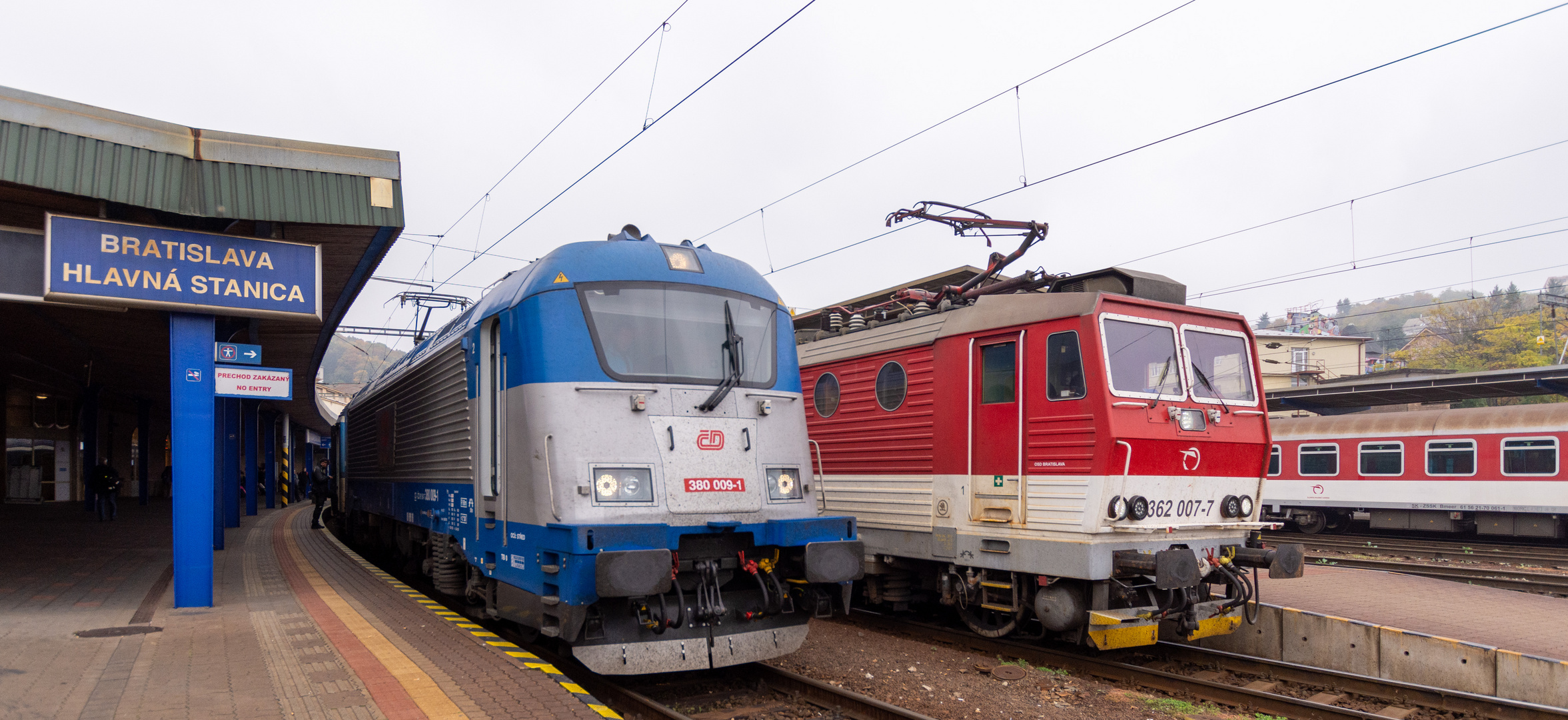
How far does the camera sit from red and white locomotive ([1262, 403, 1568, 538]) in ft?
60.2

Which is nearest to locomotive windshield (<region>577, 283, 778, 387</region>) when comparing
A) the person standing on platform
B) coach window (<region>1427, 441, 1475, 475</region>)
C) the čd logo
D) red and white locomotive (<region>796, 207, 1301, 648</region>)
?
the čd logo

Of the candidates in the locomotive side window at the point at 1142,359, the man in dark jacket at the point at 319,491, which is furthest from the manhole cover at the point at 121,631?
the man in dark jacket at the point at 319,491

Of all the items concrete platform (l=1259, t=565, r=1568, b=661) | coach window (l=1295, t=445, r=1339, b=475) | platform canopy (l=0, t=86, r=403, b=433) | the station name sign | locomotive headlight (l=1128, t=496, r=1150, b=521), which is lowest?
concrete platform (l=1259, t=565, r=1568, b=661)

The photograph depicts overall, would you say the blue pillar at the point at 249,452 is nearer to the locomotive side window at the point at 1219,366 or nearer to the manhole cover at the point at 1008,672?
the manhole cover at the point at 1008,672

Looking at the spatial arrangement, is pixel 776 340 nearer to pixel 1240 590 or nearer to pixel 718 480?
pixel 718 480

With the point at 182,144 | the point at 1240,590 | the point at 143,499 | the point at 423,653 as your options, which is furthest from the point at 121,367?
the point at 1240,590

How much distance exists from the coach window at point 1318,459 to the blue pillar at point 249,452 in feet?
81.2

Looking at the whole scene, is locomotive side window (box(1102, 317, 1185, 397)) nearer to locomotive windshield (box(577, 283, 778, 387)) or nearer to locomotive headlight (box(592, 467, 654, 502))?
locomotive windshield (box(577, 283, 778, 387))

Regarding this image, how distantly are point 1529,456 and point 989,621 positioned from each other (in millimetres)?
15667

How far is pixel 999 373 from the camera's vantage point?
343 inches

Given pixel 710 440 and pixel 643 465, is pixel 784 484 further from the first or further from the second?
pixel 643 465

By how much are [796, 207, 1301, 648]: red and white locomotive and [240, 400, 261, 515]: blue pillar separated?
53.9 ft

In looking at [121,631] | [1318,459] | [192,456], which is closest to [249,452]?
[192,456]

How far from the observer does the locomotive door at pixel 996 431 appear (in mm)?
8461
